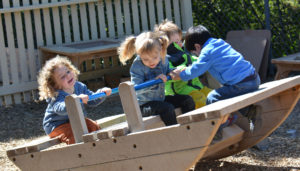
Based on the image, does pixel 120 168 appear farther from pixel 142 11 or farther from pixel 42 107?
pixel 142 11

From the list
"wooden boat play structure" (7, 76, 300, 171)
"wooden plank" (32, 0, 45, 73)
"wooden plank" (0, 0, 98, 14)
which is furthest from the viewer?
"wooden plank" (32, 0, 45, 73)

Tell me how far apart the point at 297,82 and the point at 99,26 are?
4.41 metres

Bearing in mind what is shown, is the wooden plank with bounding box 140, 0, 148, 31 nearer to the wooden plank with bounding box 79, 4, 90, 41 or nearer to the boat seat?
the wooden plank with bounding box 79, 4, 90, 41

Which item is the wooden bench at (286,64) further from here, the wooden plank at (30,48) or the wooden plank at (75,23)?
the wooden plank at (30,48)

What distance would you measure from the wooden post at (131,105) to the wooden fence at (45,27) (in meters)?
4.08

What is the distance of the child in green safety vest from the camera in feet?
15.9

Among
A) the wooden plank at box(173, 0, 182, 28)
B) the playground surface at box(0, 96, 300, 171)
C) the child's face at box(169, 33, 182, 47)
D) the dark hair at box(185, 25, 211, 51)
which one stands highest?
the wooden plank at box(173, 0, 182, 28)

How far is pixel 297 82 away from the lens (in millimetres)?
3957

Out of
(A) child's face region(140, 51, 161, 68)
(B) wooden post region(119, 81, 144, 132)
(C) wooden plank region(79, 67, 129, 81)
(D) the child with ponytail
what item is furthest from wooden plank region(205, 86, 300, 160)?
(C) wooden plank region(79, 67, 129, 81)

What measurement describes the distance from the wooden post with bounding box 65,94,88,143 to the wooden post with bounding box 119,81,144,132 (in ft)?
0.98

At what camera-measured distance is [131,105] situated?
3592 mm

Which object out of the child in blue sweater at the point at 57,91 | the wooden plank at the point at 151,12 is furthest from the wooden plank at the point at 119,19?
the child in blue sweater at the point at 57,91

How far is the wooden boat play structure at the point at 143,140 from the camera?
10.8 ft

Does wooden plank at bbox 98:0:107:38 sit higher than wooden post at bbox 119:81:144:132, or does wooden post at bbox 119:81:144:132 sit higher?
wooden plank at bbox 98:0:107:38
